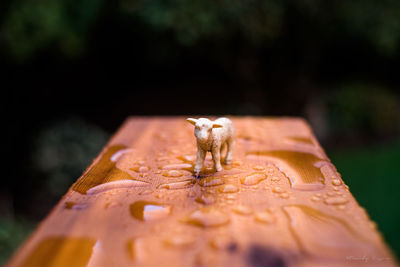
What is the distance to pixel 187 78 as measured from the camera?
20.9 ft

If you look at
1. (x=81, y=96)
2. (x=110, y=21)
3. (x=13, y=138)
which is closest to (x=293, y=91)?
(x=110, y=21)

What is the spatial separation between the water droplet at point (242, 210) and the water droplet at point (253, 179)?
0.64 feet

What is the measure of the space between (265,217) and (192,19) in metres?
3.19

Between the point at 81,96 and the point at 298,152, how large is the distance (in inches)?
181

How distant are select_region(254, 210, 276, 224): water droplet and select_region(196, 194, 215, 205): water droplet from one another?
18 centimetres

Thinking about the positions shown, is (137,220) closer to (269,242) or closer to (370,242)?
(269,242)

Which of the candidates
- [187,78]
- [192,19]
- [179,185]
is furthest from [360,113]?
[179,185]

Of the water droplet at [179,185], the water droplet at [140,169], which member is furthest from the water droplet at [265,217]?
the water droplet at [140,169]

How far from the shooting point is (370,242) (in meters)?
0.97

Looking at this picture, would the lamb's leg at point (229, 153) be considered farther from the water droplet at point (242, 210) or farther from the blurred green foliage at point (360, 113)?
the blurred green foliage at point (360, 113)

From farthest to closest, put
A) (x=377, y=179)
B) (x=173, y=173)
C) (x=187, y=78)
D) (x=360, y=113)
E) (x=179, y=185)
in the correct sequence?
(x=187, y=78) → (x=360, y=113) → (x=377, y=179) → (x=173, y=173) → (x=179, y=185)

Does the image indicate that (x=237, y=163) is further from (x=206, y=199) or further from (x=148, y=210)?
(x=148, y=210)

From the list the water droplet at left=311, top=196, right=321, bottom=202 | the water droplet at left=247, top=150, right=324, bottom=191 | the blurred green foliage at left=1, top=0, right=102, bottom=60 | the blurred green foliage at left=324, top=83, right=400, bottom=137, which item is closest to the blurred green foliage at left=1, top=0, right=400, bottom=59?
the blurred green foliage at left=1, top=0, right=102, bottom=60

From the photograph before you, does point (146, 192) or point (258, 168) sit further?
point (258, 168)
